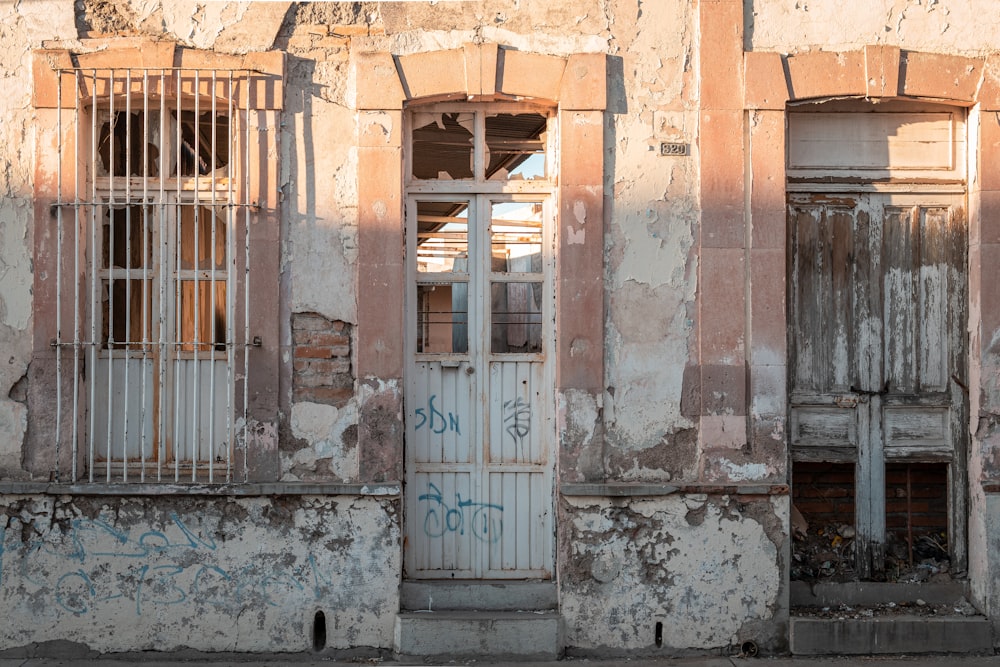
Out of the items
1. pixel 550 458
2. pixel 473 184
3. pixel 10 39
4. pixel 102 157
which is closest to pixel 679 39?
pixel 473 184

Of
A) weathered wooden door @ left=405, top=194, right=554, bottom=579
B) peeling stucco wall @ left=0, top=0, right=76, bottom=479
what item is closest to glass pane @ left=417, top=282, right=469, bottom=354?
weathered wooden door @ left=405, top=194, right=554, bottom=579

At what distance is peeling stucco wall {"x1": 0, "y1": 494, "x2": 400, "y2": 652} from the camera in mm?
5641

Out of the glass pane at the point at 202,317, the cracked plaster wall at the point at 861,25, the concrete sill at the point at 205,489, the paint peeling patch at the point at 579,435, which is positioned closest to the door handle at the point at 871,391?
the paint peeling patch at the point at 579,435

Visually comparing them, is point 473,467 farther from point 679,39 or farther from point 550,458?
point 679,39

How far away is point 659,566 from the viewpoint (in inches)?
226

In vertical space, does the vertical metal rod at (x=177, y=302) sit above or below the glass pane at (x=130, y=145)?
below

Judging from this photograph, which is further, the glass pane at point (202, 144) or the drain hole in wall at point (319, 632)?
the glass pane at point (202, 144)

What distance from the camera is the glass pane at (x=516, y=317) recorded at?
606 centimetres

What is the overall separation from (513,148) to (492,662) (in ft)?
9.97

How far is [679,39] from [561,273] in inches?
61.2

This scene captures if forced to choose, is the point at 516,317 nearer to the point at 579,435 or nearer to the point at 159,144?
the point at 579,435

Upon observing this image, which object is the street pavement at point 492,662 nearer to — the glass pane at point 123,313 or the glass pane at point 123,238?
the glass pane at point 123,313

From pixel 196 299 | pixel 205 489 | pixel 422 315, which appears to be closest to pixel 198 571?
pixel 205 489

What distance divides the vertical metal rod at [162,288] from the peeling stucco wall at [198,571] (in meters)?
0.41
